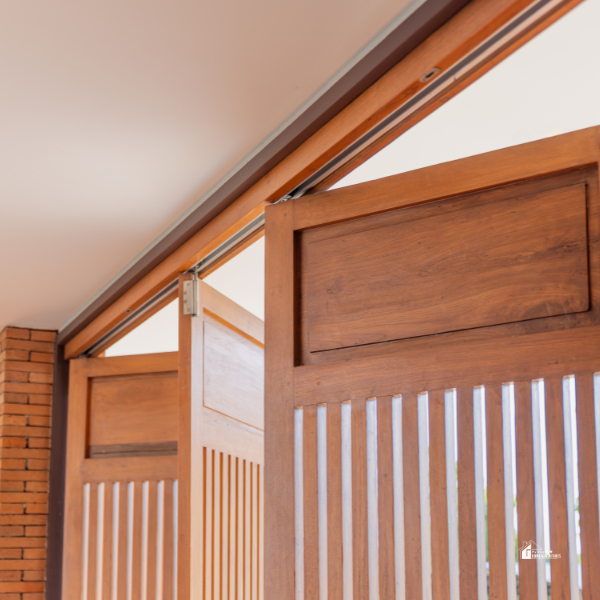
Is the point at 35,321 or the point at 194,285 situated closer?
the point at 194,285

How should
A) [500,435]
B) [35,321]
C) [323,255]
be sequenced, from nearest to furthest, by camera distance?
[500,435] < [323,255] < [35,321]

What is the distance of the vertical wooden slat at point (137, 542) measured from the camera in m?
4.32

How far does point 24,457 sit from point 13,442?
0.12 meters

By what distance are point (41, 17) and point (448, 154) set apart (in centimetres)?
127

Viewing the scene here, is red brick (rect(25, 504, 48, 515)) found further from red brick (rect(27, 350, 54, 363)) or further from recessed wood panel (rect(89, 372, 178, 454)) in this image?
red brick (rect(27, 350, 54, 363))

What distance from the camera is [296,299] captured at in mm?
2822

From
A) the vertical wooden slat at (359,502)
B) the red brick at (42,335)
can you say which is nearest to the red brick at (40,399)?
the red brick at (42,335)

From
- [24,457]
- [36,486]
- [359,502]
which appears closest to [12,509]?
[36,486]

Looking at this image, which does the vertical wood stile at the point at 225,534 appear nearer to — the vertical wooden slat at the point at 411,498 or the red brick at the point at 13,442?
the vertical wooden slat at the point at 411,498

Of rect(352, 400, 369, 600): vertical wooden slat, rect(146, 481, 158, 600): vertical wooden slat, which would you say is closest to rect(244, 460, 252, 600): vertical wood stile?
rect(146, 481, 158, 600): vertical wooden slat

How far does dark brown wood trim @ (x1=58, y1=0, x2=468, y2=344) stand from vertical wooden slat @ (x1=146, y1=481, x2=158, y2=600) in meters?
1.23

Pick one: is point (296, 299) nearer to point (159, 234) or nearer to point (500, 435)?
point (500, 435)

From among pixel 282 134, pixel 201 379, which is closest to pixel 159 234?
pixel 201 379

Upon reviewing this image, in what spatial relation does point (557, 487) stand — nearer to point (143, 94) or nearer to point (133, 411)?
point (143, 94)
